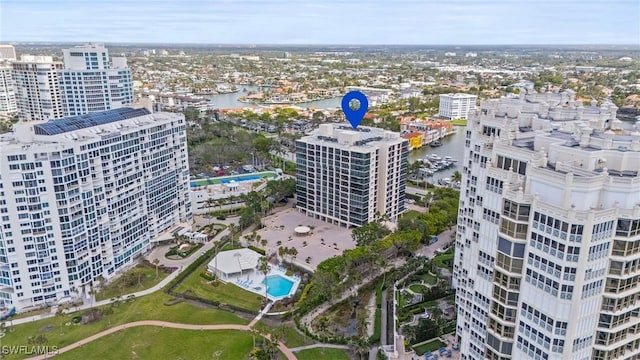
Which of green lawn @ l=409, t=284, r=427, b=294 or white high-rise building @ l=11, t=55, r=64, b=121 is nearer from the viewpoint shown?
green lawn @ l=409, t=284, r=427, b=294

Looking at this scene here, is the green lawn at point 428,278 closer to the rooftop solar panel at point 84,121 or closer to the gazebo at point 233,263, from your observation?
the gazebo at point 233,263

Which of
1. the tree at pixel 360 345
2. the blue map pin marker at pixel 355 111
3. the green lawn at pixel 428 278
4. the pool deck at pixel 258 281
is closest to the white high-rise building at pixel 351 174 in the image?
the blue map pin marker at pixel 355 111

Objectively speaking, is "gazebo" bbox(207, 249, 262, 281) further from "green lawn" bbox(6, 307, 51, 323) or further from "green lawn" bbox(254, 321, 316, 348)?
"green lawn" bbox(6, 307, 51, 323)

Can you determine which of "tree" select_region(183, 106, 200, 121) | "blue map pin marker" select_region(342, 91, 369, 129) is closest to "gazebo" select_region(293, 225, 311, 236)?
"blue map pin marker" select_region(342, 91, 369, 129)

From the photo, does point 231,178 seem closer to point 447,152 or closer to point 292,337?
point 292,337

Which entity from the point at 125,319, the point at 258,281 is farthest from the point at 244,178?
the point at 125,319

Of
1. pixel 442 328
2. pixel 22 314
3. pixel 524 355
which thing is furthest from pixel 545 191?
pixel 22 314

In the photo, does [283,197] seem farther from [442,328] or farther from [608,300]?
[608,300]
